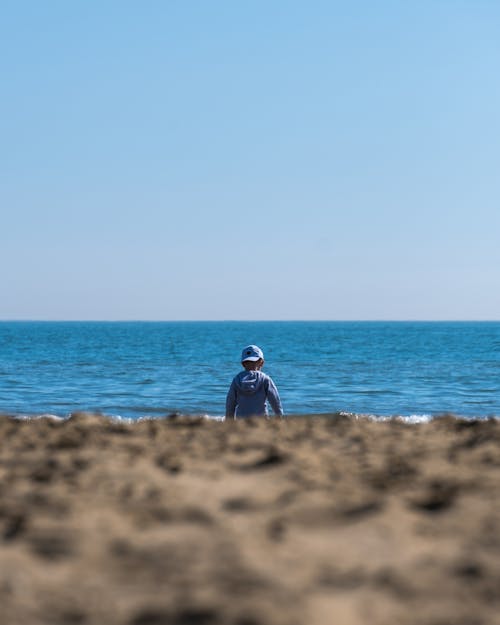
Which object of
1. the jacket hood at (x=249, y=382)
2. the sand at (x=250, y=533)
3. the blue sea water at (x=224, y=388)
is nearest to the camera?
the sand at (x=250, y=533)

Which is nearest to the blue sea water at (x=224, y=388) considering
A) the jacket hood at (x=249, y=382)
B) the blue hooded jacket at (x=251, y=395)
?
the blue hooded jacket at (x=251, y=395)

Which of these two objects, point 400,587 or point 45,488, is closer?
point 400,587

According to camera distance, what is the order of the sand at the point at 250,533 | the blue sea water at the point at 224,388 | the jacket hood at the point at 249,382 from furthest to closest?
the blue sea water at the point at 224,388, the jacket hood at the point at 249,382, the sand at the point at 250,533

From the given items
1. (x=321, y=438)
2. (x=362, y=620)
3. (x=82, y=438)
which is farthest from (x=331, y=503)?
(x=82, y=438)

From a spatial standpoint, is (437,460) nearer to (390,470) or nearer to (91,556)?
(390,470)

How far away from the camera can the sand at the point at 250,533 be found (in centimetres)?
298

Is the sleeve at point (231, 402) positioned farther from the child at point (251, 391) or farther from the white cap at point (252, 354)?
the white cap at point (252, 354)

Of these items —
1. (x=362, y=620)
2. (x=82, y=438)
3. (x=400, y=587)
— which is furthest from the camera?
(x=82, y=438)

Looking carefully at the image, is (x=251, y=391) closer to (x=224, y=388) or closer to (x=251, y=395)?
(x=251, y=395)

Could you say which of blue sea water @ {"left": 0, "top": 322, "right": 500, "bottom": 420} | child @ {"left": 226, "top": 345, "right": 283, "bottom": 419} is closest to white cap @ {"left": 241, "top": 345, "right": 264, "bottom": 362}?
child @ {"left": 226, "top": 345, "right": 283, "bottom": 419}

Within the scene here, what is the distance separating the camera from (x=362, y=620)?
9.32ft

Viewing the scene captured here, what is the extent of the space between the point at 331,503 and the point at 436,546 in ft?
2.50

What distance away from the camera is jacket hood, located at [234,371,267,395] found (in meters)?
9.36

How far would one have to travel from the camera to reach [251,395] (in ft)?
31.0
